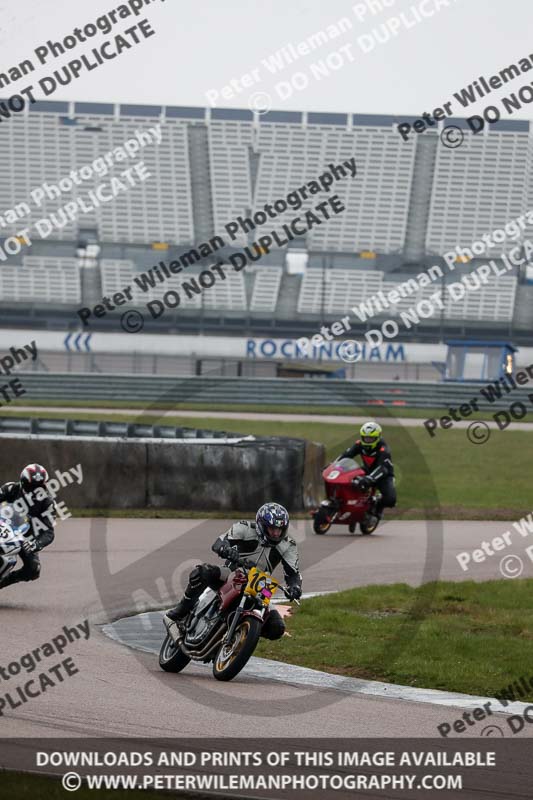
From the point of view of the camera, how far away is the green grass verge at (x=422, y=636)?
9.87 m

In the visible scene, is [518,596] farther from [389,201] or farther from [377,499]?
[389,201]

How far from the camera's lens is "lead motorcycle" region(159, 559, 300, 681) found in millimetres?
9102

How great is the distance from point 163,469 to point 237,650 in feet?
36.0

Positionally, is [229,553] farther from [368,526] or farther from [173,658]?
[368,526]

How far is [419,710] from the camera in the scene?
866 cm

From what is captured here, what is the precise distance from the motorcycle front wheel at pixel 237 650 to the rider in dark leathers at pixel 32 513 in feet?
10.9

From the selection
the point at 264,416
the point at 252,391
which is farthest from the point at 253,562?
the point at 252,391

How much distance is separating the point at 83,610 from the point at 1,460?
26.1 feet

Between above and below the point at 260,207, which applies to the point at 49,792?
below

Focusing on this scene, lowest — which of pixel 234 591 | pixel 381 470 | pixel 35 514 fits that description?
pixel 381 470

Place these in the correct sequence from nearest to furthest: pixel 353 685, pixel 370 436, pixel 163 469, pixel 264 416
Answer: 1. pixel 353 685
2. pixel 370 436
3. pixel 163 469
4. pixel 264 416

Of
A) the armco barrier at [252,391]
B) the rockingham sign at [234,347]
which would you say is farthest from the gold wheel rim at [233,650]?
the rockingham sign at [234,347]

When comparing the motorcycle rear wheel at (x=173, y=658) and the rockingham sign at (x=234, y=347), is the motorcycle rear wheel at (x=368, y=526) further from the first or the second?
the rockingham sign at (x=234, y=347)

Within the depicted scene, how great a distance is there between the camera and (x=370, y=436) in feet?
60.8
